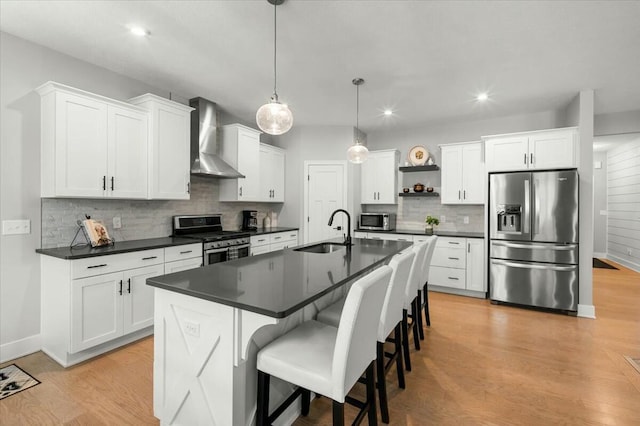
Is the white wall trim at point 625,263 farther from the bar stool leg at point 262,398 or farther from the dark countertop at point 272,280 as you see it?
the bar stool leg at point 262,398

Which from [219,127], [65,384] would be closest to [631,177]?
[219,127]

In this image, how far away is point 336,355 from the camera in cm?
130

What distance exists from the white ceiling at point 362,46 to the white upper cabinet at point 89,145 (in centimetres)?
51

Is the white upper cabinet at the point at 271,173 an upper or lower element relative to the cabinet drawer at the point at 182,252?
upper

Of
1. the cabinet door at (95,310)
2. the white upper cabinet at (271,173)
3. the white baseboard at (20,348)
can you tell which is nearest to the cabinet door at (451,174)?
the white upper cabinet at (271,173)

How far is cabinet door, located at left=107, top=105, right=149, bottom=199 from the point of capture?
2996 millimetres

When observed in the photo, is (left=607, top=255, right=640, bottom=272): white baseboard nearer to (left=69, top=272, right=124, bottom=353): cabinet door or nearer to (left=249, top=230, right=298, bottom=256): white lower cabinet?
(left=249, top=230, right=298, bottom=256): white lower cabinet

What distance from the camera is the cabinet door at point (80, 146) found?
2646 mm

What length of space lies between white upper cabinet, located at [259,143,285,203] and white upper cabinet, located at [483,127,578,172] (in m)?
3.34

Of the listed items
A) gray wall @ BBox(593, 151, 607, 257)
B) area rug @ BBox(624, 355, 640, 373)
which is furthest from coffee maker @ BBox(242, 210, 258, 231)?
gray wall @ BBox(593, 151, 607, 257)

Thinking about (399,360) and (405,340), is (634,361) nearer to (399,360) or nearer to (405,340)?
(405,340)

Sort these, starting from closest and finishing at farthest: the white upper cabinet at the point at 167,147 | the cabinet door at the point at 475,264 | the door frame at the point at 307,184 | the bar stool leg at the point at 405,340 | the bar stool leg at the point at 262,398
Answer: the bar stool leg at the point at 262,398
the bar stool leg at the point at 405,340
the white upper cabinet at the point at 167,147
the cabinet door at the point at 475,264
the door frame at the point at 307,184

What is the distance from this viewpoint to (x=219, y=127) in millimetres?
4625

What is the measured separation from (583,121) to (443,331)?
3148 millimetres
